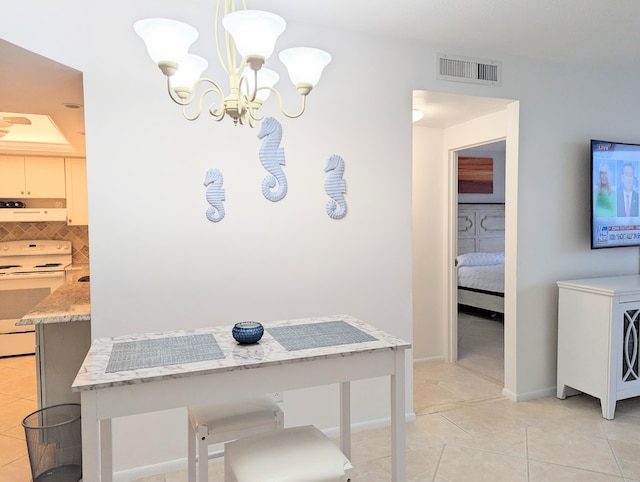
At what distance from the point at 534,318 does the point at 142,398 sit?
3007 millimetres

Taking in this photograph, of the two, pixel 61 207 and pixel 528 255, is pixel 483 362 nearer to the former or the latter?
pixel 528 255

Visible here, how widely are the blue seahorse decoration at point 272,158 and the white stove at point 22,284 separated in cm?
339

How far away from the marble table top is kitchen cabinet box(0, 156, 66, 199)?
158 inches

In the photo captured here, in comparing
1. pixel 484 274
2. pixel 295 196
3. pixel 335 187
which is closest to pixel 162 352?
pixel 295 196

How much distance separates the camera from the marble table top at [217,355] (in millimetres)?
1476

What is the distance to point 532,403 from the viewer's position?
11.3ft

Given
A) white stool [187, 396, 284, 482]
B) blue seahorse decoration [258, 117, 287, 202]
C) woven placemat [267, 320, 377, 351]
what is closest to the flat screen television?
blue seahorse decoration [258, 117, 287, 202]

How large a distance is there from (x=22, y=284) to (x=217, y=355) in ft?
13.6

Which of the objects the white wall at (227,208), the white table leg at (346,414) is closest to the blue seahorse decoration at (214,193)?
the white wall at (227,208)

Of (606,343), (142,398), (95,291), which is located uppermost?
(95,291)

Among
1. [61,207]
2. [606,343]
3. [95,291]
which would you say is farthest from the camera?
[61,207]

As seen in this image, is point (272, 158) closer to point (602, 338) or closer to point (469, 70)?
point (469, 70)

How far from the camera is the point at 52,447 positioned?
2416 millimetres

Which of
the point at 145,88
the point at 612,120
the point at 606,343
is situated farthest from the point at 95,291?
the point at 612,120
